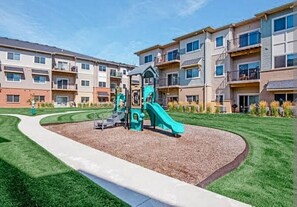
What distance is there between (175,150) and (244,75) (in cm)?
1993

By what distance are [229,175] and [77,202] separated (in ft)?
11.7

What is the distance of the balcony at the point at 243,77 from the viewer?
22547 mm

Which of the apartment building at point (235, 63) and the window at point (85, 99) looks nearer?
the apartment building at point (235, 63)

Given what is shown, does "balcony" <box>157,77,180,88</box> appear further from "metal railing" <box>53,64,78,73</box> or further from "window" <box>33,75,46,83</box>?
"window" <box>33,75,46,83</box>

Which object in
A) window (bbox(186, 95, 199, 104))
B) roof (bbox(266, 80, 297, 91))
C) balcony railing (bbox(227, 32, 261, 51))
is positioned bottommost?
window (bbox(186, 95, 199, 104))

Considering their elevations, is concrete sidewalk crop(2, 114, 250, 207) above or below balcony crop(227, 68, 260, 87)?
below

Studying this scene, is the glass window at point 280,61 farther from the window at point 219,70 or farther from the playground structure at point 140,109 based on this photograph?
the playground structure at point 140,109

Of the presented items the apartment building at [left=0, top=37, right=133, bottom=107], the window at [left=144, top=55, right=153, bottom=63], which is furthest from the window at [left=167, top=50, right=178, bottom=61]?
the apartment building at [left=0, top=37, right=133, bottom=107]

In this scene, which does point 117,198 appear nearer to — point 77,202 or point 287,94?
point 77,202

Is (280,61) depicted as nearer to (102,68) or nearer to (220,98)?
(220,98)

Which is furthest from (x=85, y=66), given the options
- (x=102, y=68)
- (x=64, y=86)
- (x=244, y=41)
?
(x=244, y=41)

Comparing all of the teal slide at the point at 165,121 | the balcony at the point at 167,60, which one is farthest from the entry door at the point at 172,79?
the teal slide at the point at 165,121

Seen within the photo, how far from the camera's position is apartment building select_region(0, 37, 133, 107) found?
33.4 meters

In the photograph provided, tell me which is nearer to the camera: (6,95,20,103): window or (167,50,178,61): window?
(167,50,178,61): window
